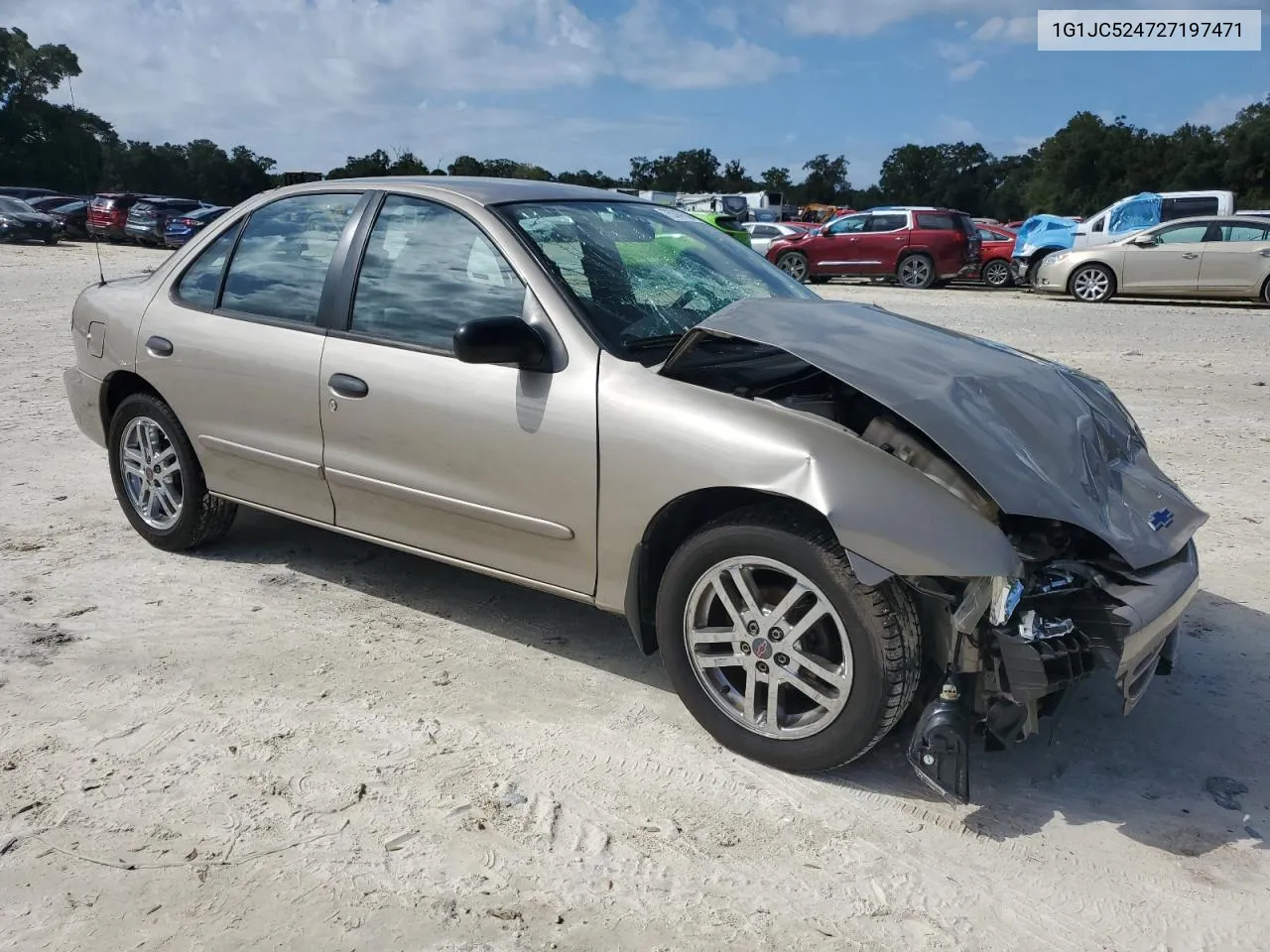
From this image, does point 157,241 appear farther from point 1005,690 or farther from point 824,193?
point 824,193

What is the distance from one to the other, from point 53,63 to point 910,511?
251ft

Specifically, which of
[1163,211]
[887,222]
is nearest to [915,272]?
[887,222]

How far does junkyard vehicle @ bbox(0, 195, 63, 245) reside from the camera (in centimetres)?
3027

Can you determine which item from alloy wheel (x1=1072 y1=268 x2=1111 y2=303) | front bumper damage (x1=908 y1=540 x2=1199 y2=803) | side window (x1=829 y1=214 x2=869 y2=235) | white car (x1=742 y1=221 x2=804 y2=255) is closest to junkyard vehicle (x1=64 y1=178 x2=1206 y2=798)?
front bumper damage (x1=908 y1=540 x2=1199 y2=803)

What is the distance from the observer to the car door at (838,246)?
2238 centimetres

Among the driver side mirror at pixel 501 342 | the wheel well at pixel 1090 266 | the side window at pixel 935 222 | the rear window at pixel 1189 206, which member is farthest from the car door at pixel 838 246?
the driver side mirror at pixel 501 342

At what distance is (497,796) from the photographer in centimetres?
313

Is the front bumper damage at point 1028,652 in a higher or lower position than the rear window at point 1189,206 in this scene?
lower

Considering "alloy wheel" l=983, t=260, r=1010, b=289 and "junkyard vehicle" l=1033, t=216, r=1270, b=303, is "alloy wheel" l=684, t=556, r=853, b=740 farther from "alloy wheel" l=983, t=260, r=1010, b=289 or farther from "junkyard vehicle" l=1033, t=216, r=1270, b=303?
"alloy wheel" l=983, t=260, r=1010, b=289

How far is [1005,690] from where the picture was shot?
115 inches

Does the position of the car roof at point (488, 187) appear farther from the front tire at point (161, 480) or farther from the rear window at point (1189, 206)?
the rear window at point (1189, 206)

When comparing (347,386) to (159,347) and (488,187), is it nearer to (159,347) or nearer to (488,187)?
(488,187)

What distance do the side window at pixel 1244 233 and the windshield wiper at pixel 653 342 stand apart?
1654cm

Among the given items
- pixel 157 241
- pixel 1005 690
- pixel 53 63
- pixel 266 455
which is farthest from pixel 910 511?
pixel 53 63
